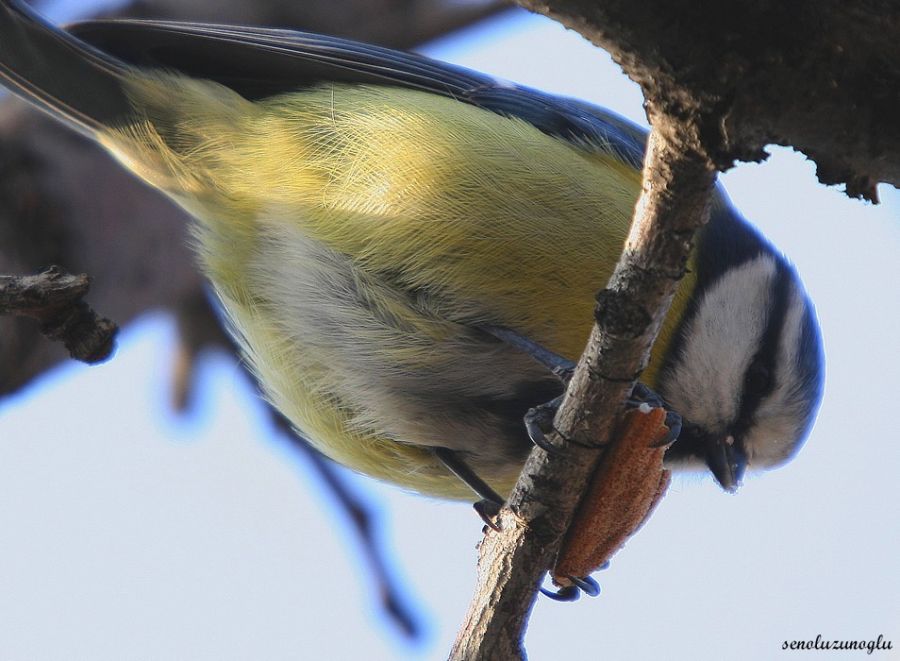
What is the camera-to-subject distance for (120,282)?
10.9 ft

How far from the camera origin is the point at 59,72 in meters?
2.67

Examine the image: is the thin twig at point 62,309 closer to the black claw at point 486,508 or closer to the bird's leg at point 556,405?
the bird's leg at point 556,405

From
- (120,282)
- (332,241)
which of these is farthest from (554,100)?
(120,282)

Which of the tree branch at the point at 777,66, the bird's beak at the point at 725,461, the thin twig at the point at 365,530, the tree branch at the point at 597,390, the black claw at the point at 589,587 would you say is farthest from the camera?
the thin twig at the point at 365,530

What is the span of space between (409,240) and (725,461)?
3.27 feet

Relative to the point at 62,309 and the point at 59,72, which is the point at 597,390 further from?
the point at 59,72

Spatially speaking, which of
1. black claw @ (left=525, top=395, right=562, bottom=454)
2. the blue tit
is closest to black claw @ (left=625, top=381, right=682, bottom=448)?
black claw @ (left=525, top=395, right=562, bottom=454)

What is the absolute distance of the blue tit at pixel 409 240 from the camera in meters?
2.36

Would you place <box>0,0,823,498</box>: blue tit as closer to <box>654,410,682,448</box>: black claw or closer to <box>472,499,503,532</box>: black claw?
<box>472,499,503,532</box>: black claw

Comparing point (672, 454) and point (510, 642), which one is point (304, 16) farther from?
point (510, 642)

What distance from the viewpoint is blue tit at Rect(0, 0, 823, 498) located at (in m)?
2.36

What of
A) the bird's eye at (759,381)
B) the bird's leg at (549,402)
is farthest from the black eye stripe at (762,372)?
the bird's leg at (549,402)

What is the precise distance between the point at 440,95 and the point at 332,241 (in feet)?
1.83

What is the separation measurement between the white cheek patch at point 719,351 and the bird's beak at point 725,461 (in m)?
0.04
